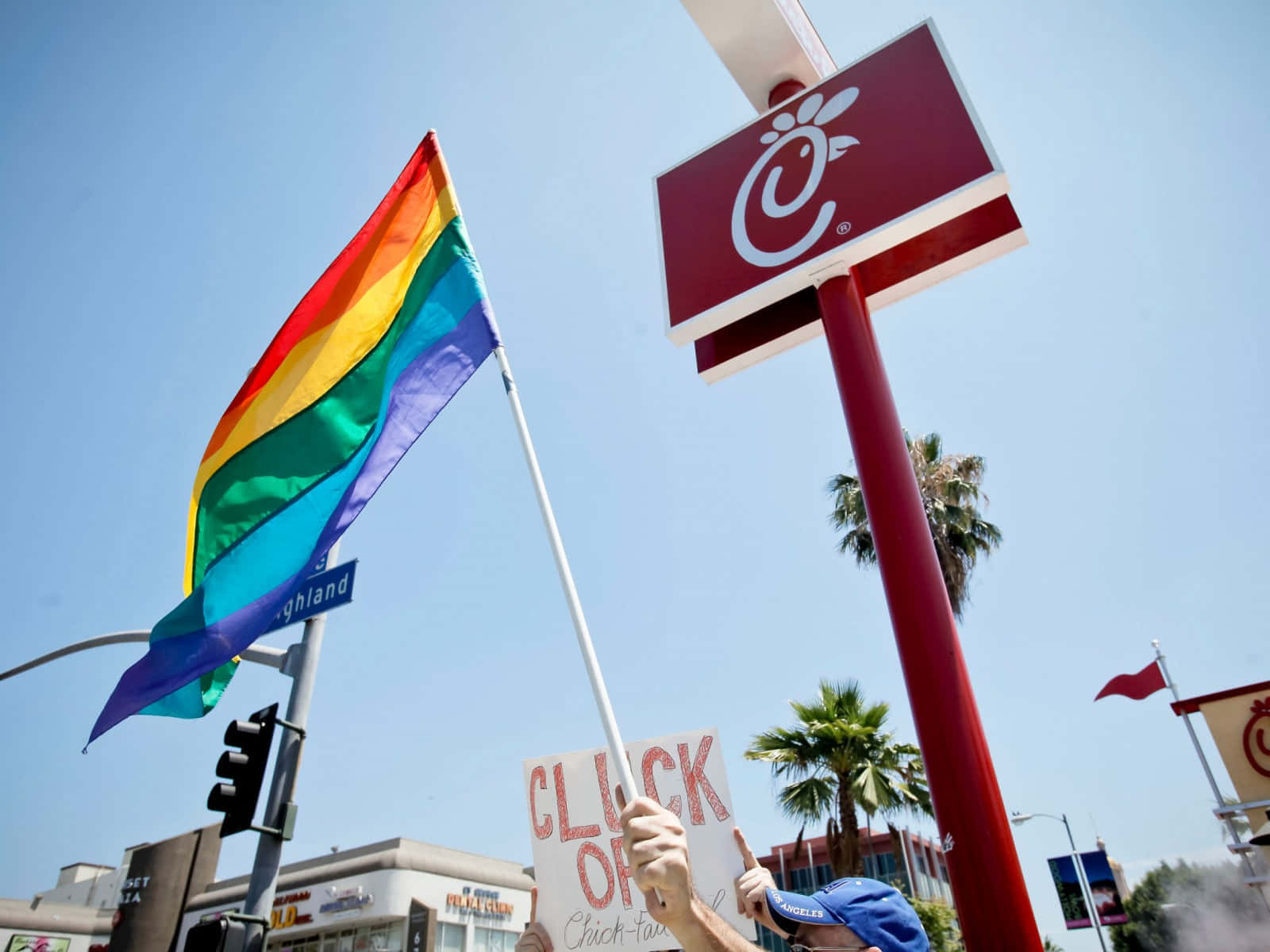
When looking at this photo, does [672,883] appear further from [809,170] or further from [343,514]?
[809,170]

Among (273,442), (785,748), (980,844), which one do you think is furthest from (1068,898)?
(273,442)

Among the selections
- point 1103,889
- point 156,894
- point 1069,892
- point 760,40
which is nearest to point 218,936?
point 760,40

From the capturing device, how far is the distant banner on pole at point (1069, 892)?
4072 centimetres

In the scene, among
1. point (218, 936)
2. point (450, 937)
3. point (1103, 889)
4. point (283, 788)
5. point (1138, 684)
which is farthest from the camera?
point (1103, 889)

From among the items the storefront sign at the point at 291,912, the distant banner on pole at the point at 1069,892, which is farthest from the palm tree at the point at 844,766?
the distant banner on pole at the point at 1069,892

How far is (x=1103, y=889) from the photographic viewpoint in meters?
43.9

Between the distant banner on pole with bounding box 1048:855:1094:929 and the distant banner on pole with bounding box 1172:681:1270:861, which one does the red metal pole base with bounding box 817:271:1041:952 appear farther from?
the distant banner on pole with bounding box 1048:855:1094:929

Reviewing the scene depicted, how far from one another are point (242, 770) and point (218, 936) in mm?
1312

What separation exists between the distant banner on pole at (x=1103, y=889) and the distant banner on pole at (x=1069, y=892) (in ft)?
2.13

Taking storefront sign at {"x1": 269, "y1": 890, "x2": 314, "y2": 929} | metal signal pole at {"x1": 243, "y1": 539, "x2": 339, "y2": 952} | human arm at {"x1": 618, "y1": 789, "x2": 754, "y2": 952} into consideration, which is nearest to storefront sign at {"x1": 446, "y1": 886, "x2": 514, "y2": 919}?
storefront sign at {"x1": 269, "y1": 890, "x2": 314, "y2": 929}

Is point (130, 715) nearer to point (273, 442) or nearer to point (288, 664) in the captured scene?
point (273, 442)

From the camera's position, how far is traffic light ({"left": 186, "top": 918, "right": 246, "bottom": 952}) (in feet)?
22.1

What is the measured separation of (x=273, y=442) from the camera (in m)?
5.24

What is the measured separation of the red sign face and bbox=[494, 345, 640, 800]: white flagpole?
4.75 meters
